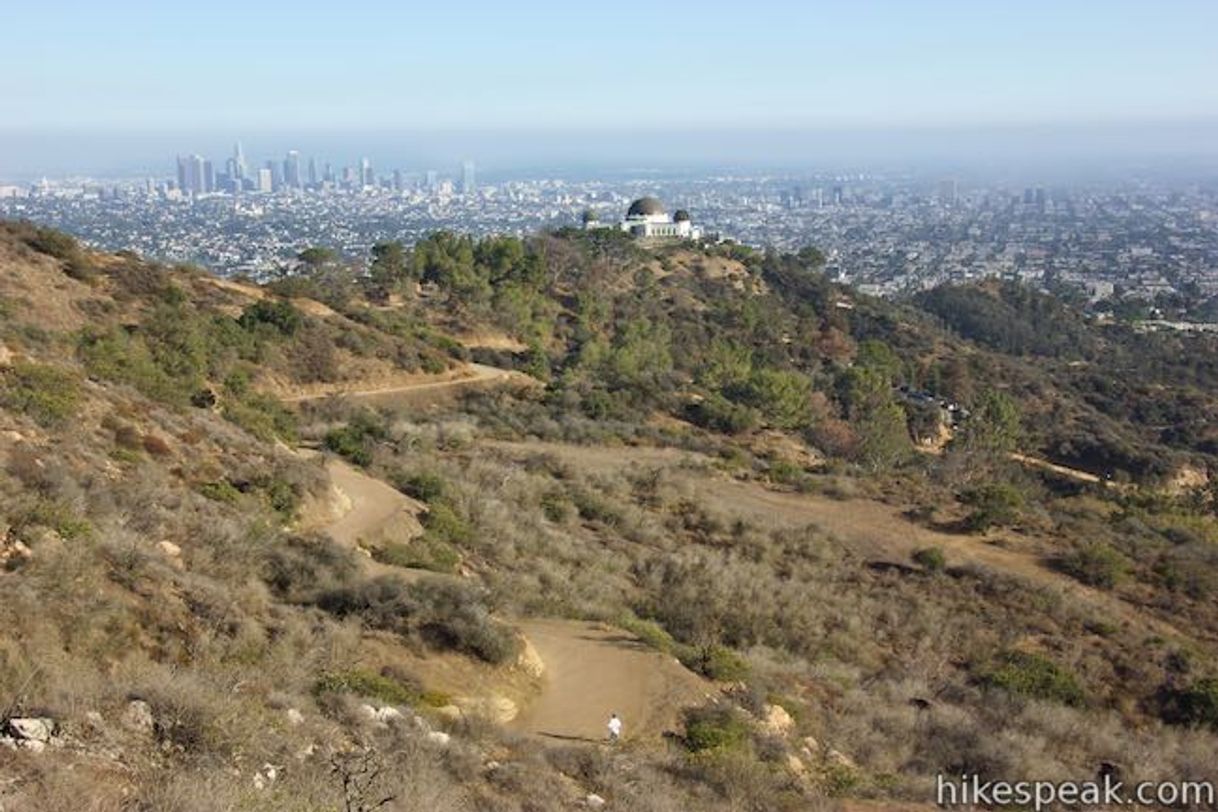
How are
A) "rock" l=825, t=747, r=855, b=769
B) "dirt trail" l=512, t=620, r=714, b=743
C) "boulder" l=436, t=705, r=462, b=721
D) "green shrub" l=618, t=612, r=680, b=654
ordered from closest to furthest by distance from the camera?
1. "boulder" l=436, t=705, r=462, b=721
2. "rock" l=825, t=747, r=855, b=769
3. "dirt trail" l=512, t=620, r=714, b=743
4. "green shrub" l=618, t=612, r=680, b=654

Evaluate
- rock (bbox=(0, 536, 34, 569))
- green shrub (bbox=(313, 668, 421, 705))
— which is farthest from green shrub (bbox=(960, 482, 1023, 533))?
rock (bbox=(0, 536, 34, 569))

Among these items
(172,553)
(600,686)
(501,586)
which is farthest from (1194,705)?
(172,553)

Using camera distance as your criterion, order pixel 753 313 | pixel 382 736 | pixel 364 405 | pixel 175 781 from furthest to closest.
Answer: pixel 753 313
pixel 364 405
pixel 382 736
pixel 175 781

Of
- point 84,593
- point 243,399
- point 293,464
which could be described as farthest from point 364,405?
point 84,593

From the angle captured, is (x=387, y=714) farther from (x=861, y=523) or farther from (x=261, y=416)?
(x=861, y=523)

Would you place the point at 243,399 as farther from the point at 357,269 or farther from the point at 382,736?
the point at 357,269

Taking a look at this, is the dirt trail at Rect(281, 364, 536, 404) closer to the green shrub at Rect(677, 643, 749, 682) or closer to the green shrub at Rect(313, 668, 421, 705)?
the green shrub at Rect(677, 643, 749, 682)
